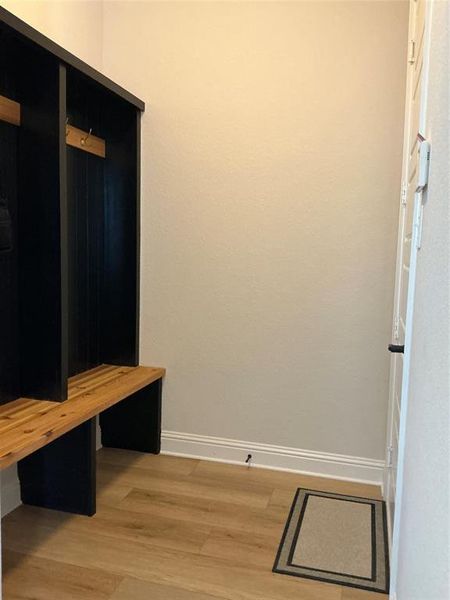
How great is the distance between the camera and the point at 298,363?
284cm

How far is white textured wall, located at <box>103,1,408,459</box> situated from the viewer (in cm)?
266

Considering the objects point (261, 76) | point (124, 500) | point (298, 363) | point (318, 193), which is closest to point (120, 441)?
point (124, 500)

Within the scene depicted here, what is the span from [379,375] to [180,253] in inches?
49.7

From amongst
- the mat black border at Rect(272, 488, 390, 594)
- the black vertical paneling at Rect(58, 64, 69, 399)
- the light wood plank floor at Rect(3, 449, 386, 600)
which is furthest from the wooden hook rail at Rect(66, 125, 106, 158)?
the mat black border at Rect(272, 488, 390, 594)

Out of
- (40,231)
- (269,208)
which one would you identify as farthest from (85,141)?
(269,208)

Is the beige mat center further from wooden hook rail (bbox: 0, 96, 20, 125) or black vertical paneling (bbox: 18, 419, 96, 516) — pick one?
wooden hook rail (bbox: 0, 96, 20, 125)

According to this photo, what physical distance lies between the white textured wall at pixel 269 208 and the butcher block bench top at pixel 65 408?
0.97ft

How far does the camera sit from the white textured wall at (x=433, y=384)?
34.7 inches

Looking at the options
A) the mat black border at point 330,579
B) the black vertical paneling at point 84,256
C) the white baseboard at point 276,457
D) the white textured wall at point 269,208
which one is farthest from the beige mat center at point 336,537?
the black vertical paneling at point 84,256

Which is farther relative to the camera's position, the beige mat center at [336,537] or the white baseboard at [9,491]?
the white baseboard at [9,491]

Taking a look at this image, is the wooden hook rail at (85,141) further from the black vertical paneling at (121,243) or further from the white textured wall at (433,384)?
the white textured wall at (433,384)

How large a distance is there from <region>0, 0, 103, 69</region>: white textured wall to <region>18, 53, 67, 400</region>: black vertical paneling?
0.27 metres

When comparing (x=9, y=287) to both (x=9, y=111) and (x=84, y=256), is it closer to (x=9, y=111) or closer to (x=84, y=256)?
(x=84, y=256)

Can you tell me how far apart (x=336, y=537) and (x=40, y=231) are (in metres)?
1.81
